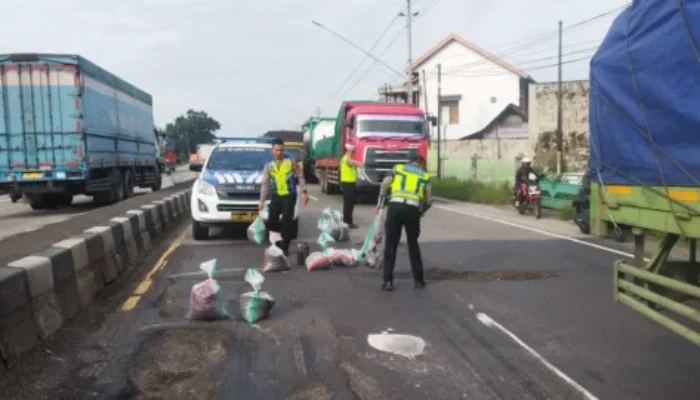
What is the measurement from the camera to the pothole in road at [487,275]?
911cm

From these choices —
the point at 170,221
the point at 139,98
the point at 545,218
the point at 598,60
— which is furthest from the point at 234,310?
the point at 139,98

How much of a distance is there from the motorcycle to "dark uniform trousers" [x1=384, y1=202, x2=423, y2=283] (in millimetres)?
10257

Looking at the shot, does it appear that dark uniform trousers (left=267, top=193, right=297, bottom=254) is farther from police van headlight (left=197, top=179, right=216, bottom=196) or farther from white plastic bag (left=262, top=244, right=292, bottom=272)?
police van headlight (left=197, top=179, right=216, bottom=196)

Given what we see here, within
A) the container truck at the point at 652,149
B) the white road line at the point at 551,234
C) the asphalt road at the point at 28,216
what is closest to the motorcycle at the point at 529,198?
the white road line at the point at 551,234

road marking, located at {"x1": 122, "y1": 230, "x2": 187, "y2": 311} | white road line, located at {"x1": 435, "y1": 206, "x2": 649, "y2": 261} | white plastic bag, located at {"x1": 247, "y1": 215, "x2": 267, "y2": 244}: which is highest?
white plastic bag, located at {"x1": 247, "y1": 215, "x2": 267, "y2": 244}

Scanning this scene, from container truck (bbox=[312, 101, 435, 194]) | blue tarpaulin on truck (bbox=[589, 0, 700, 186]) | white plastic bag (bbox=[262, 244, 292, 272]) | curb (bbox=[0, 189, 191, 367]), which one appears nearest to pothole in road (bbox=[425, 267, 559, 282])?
white plastic bag (bbox=[262, 244, 292, 272])

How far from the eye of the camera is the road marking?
25.1ft

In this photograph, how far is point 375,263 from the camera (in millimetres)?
9523

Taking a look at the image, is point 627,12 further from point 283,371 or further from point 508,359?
point 283,371

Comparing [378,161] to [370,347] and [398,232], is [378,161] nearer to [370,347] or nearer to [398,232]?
[398,232]

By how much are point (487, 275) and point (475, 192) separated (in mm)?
16573

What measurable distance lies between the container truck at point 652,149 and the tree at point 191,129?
129 m

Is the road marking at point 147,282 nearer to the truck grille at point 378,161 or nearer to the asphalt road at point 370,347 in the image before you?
the asphalt road at point 370,347

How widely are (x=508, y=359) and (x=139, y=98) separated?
912 inches
